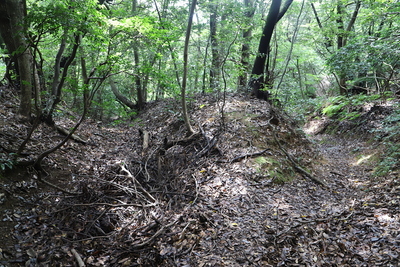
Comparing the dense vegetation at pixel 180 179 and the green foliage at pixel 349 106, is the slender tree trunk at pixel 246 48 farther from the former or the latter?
the green foliage at pixel 349 106

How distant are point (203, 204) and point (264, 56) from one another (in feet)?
23.7

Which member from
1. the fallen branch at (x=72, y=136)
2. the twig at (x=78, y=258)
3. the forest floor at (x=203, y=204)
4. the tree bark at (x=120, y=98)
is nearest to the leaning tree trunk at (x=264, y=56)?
the forest floor at (x=203, y=204)

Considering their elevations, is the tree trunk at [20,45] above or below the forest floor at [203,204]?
above

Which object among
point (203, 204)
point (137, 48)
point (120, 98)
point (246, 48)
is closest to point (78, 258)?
point (203, 204)

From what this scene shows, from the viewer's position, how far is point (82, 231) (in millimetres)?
4246

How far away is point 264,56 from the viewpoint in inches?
392

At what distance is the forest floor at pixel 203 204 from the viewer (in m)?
3.69

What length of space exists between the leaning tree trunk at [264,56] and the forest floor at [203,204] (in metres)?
2.36

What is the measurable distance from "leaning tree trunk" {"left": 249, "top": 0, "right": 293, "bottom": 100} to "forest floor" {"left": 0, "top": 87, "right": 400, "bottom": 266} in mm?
2360

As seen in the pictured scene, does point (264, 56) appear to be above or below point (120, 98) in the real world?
above

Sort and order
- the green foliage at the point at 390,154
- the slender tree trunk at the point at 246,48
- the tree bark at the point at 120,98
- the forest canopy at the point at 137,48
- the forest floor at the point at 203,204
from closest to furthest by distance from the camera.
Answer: the forest floor at the point at 203,204 → the forest canopy at the point at 137,48 → the green foliage at the point at 390,154 → the slender tree trunk at the point at 246,48 → the tree bark at the point at 120,98

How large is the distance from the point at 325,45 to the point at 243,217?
15.3 meters

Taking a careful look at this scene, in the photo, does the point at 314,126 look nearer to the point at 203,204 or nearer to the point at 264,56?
the point at 264,56

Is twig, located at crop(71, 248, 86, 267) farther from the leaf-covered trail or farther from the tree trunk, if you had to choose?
the tree trunk
